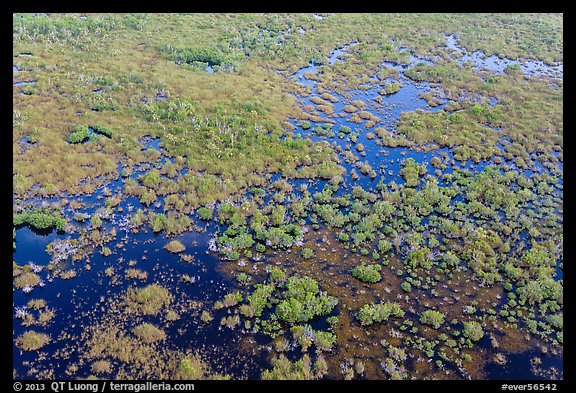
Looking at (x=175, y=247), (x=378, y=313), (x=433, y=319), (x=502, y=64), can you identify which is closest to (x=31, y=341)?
(x=175, y=247)

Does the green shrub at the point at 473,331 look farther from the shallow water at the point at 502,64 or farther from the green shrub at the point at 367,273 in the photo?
the shallow water at the point at 502,64

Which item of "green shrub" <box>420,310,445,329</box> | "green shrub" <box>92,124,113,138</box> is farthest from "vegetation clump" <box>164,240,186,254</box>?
"green shrub" <box>92,124,113,138</box>

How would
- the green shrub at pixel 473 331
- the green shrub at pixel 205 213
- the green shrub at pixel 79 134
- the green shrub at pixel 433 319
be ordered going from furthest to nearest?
the green shrub at pixel 79 134, the green shrub at pixel 205 213, the green shrub at pixel 433 319, the green shrub at pixel 473 331

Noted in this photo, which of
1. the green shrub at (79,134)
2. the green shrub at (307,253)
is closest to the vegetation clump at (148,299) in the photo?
the green shrub at (307,253)

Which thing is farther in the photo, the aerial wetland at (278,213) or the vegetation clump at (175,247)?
the vegetation clump at (175,247)

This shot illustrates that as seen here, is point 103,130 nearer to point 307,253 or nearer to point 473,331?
point 307,253

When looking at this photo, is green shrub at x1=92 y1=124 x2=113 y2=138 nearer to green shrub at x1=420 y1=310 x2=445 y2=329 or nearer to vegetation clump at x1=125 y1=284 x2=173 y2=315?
vegetation clump at x1=125 y1=284 x2=173 y2=315

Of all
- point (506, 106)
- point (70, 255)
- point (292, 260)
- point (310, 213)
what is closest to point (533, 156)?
point (506, 106)

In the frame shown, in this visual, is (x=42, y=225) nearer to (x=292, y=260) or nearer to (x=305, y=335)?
(x=292, y=260)
